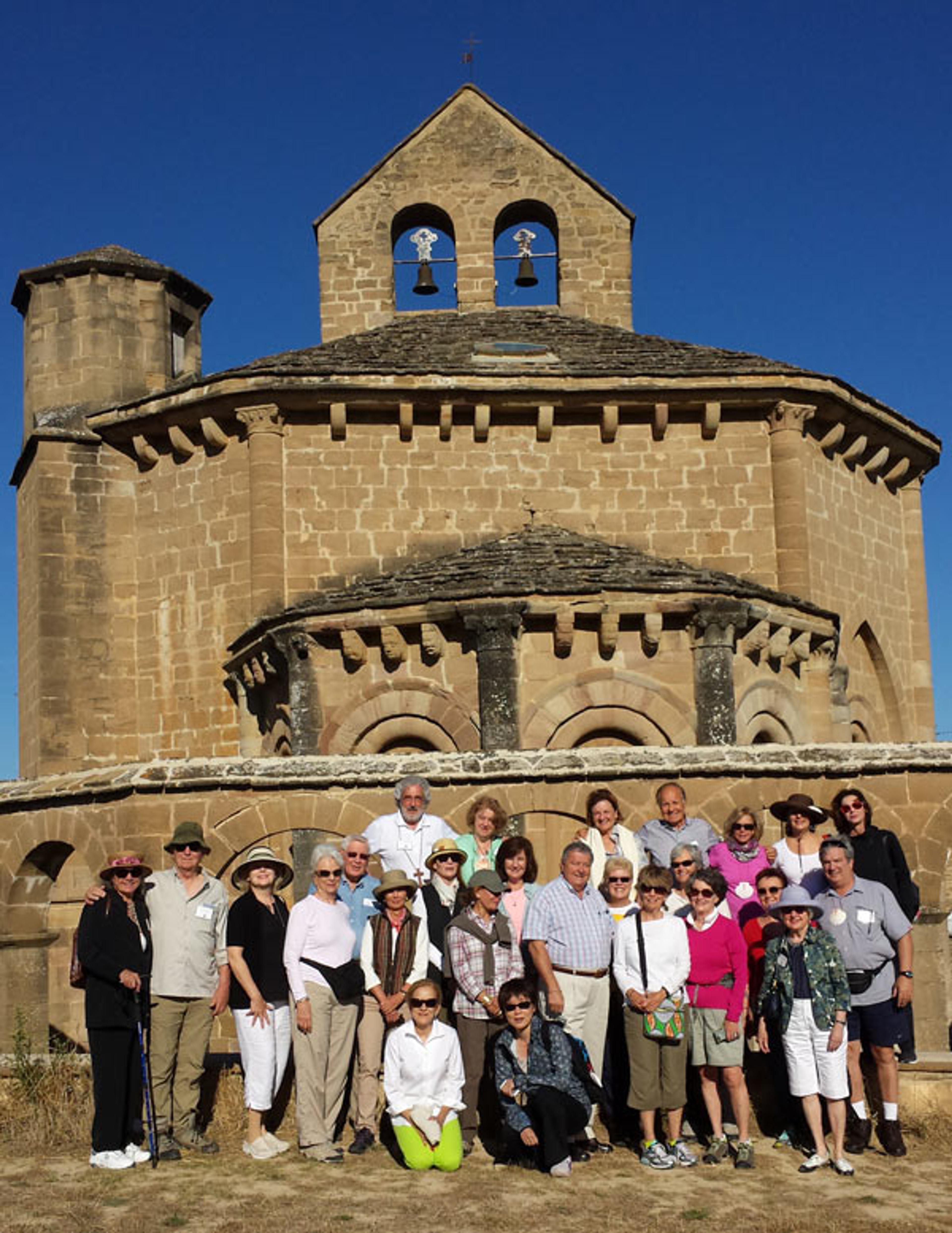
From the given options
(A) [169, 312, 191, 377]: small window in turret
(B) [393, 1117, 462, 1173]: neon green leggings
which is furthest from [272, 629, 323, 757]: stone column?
(B) [393, 1117, 462, 1173]: neon green leggings

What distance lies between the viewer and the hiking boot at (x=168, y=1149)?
7.41 meters

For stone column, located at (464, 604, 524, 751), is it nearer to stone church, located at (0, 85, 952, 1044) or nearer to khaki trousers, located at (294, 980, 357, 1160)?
stone church, located at (0, 85, 952, 1044)

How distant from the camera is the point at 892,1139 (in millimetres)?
7512

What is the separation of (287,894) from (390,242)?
13.4m

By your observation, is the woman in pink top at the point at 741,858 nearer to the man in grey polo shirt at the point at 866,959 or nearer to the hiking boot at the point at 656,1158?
the man in grey polo shirt at the point at 866,959

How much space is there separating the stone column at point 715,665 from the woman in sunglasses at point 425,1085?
8.79m

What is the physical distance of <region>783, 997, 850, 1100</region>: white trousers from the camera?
7.36 metres

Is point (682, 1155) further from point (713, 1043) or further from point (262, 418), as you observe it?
point (262, 418)

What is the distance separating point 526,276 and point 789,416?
4812mm

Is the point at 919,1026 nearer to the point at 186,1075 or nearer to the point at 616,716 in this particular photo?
the point at 186,1075

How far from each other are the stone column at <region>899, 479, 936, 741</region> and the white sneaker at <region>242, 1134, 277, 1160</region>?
16.7m

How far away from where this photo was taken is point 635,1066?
7.44 m

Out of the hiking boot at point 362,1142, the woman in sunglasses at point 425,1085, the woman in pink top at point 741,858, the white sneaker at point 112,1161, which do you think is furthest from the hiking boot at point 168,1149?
the woman in pink top at point 741,858

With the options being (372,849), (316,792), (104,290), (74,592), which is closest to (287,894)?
(316,792)
